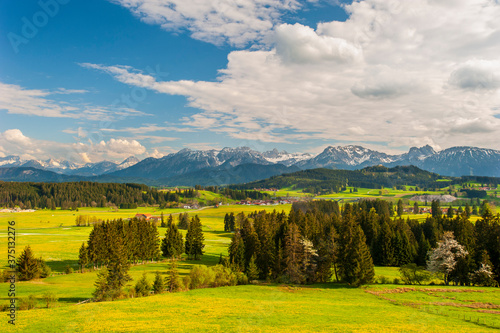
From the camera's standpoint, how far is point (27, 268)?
5925cm

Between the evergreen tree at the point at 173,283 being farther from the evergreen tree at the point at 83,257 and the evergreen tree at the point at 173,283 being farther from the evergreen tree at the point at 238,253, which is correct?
the evergreen tree at the point at 83,257

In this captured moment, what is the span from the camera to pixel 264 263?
223 feet

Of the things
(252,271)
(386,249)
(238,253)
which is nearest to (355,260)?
(252,271)

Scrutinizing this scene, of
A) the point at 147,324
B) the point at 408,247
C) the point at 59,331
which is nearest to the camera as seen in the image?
the point at 59,331

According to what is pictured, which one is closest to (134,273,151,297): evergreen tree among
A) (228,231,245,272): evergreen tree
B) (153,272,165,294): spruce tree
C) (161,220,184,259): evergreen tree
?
(153,272,165,294): spruce tree

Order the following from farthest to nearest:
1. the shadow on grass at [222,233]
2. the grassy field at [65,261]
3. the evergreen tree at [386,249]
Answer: the shadow on grass at [222,233] < the evergreen tree at [386,249] < the grassy field at [65,261]

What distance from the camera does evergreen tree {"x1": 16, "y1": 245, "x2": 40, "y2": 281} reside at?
5899 cm

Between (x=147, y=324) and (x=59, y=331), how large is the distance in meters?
7.97

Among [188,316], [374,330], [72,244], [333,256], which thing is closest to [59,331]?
[188,316]

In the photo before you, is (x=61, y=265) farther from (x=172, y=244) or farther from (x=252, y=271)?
(x=252, y=271)

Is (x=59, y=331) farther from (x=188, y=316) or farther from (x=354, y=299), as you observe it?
(x=354, y=299)

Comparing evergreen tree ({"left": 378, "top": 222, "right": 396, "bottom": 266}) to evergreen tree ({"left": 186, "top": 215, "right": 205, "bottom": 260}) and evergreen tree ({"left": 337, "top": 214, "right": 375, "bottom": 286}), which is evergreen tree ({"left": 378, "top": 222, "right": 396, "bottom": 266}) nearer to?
evergreen tree ({"left": 337, "top": 214, "right": 375, "bottom": 286})

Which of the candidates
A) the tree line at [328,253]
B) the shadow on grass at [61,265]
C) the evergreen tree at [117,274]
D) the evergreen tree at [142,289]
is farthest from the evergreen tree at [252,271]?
the shadow on grass at [61,265]

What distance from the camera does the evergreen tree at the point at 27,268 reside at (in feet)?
194
